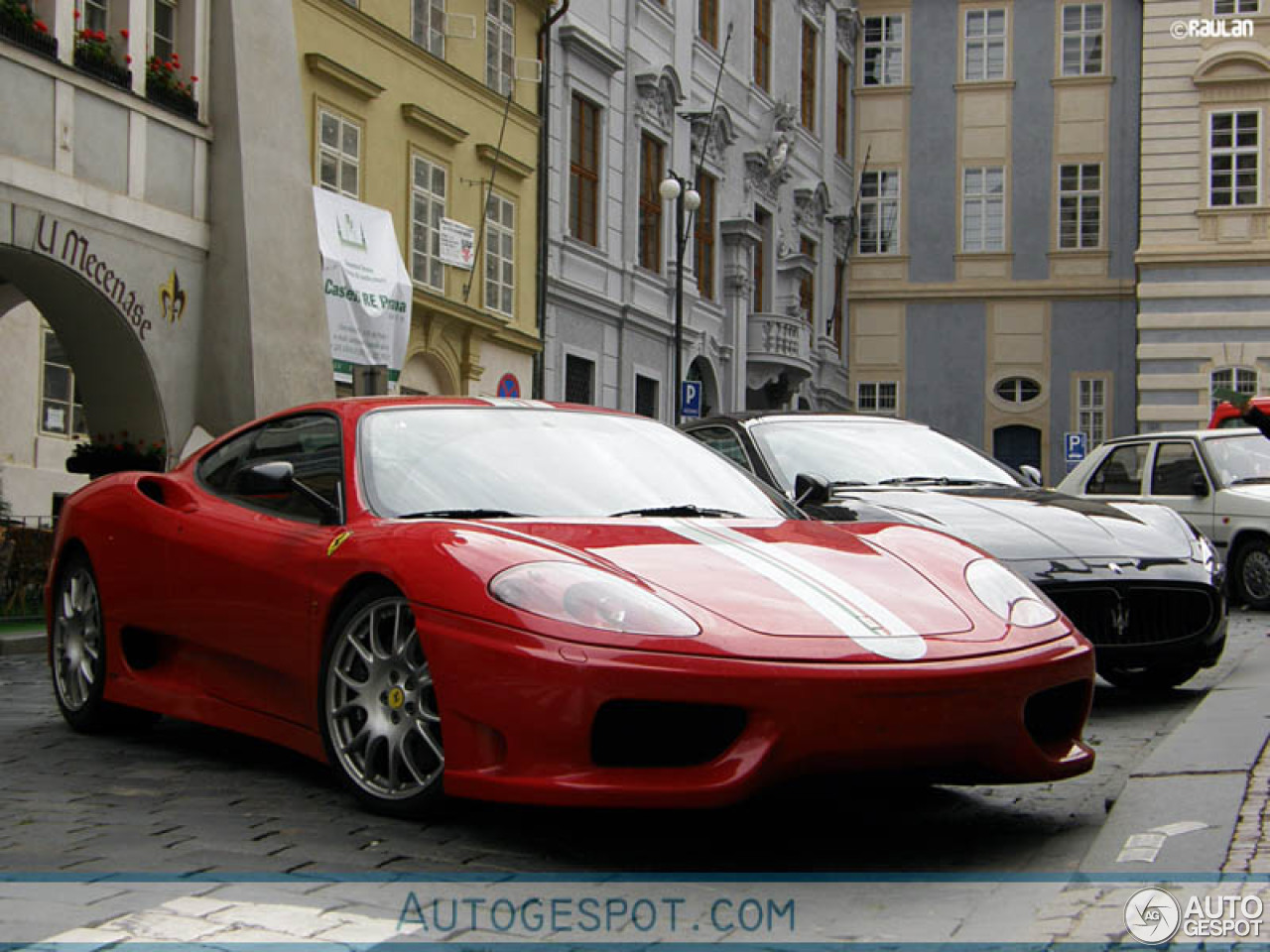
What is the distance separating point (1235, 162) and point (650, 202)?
1600 cm

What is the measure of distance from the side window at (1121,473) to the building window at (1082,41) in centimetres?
3176

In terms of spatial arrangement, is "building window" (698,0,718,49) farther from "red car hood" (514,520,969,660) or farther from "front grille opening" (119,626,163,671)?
"red car hood" (514,520,969,660)

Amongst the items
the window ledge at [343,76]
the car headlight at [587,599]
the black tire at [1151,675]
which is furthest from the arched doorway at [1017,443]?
the car headlight at [587,599]

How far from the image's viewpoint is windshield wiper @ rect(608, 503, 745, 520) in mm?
5367

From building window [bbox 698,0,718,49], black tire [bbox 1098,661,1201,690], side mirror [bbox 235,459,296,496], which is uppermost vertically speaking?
building window [bbox 698,0,718,49]

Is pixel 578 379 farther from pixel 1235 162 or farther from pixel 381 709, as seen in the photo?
pixel 381 709

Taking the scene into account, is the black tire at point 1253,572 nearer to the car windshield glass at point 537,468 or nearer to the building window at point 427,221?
the car windshield glass at point 537,468

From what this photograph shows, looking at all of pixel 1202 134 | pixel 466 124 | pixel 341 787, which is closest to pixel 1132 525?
pixel 341 787

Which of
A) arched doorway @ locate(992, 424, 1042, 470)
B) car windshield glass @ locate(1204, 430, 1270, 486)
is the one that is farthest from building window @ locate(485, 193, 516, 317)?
arched doorway @ locate(992, 424, 1042, 470)

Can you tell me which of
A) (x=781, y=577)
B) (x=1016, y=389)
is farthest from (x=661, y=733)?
(x=1016, y=389)

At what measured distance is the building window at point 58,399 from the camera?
2130cm

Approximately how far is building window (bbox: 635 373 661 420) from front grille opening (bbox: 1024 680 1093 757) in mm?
25391

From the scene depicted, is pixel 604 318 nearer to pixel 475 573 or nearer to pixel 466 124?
pixel 466 124

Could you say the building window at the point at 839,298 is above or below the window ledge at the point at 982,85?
below
